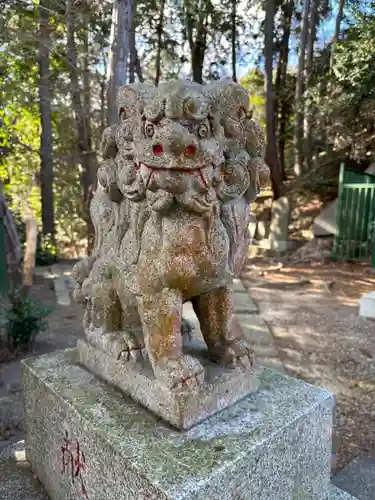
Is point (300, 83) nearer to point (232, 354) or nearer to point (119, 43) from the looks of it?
point (119, 43)

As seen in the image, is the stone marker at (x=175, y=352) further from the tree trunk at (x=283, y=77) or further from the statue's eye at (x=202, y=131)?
the tree trunk at (x=283, y=77)

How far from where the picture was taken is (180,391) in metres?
1.38

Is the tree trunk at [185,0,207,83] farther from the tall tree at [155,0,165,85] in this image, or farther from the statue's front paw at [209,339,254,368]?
the statue's front paw at [209,339,254,368]

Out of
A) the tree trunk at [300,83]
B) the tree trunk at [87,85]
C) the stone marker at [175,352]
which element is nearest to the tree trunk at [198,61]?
the tree trunk at [300,83]

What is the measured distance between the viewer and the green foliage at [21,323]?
3902 mm

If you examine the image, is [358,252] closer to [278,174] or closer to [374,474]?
[278,174]

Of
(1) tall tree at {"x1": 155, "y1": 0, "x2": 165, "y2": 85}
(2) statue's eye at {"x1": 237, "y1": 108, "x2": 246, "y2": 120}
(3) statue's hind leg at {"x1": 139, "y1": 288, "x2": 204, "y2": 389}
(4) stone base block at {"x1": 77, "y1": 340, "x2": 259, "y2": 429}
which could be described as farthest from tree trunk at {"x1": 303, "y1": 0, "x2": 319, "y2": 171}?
(3) statue's hind leg at {"x1": 139, "y1": 288, "x2": 204, "y2": 389}

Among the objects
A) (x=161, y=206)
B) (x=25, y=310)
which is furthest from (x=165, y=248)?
(x=25, y=310)

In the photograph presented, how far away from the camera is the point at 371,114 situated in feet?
27.3

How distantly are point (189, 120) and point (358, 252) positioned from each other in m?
7.66

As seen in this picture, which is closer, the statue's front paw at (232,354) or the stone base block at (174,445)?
the stone base block at (174,445)

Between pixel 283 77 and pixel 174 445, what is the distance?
39.7ft

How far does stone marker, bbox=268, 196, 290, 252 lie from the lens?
9641mm

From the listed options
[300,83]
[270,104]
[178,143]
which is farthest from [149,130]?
[300,83]
